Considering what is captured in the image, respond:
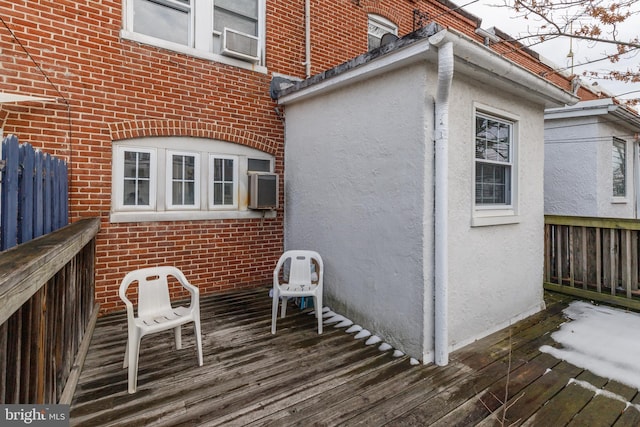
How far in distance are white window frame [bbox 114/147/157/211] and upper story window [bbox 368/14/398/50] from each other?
17.7 feet

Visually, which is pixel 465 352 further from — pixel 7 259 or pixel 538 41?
pixel 538 41

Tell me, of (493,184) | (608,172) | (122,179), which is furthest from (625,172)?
(122,179)

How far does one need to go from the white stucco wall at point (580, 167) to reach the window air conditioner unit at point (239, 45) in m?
6.81

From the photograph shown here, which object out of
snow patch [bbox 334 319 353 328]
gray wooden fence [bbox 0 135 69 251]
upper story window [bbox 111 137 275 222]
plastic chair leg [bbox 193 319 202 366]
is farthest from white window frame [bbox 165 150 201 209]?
snow patch [bbox 334 319 353 328]

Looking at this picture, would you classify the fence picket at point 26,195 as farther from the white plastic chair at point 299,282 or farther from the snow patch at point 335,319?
the snow patch at point 335,319

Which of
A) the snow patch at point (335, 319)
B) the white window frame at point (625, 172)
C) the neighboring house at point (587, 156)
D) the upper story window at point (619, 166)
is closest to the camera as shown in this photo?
the snow patch at point (335, 319)

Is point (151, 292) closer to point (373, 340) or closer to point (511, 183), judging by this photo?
point (373, 340)

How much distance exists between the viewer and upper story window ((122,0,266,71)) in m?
4.63

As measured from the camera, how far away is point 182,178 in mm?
4938

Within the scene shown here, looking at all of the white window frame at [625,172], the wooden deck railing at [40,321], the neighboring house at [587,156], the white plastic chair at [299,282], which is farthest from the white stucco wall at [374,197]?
the white window frame at [625,172]


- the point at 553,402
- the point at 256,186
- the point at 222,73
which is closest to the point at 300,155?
the point at 256,186

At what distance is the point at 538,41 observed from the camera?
5.05 metres

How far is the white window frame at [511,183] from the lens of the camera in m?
3.85

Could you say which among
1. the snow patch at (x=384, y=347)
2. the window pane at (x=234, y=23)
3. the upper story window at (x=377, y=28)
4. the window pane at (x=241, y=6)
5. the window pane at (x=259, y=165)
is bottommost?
the snow patch at (x=384, y=347)
